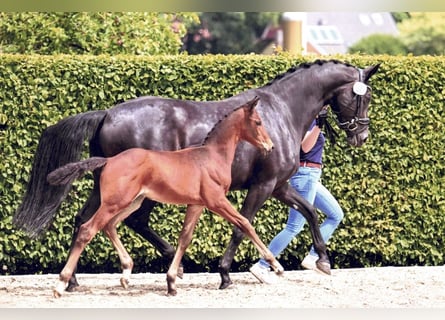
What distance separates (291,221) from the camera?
10.6 m

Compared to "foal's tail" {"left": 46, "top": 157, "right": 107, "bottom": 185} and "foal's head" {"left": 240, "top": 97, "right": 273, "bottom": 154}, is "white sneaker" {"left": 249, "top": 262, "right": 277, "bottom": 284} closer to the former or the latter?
"foal's head" {"left": 240, "top": 97, "right": 273, "bottom": 154}

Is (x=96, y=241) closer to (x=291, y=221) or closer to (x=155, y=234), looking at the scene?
(x=155, y=234)

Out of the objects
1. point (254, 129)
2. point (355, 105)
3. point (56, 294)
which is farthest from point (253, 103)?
point (56, 294)

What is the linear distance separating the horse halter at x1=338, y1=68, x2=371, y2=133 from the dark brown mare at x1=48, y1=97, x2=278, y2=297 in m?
1.03

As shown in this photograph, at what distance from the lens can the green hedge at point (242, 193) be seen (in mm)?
10984

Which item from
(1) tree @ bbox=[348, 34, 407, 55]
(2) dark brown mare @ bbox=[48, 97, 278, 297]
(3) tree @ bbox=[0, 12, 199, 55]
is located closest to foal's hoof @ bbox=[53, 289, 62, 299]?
(2) dark brown mare @ bbox=[48, 97, 278, 297]

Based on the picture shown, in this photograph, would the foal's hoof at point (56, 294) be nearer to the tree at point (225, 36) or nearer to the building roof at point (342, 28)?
the tree at point (225, 36)

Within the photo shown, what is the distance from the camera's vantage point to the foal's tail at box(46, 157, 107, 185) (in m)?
9.27

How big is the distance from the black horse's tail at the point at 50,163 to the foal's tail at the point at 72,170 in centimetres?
37

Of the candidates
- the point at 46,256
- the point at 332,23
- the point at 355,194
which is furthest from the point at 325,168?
the point at 332,23

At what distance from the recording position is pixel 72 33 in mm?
13227

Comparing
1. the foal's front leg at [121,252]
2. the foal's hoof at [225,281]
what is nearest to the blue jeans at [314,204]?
the foal's hoof at [225,281]

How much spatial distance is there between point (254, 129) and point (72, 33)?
4.42m

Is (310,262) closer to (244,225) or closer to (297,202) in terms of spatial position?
(297,202)
